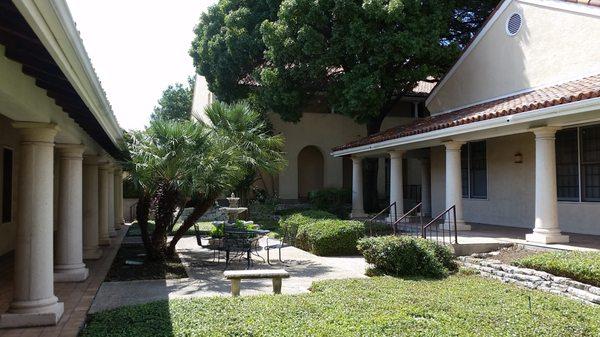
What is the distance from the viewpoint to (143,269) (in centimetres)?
1059

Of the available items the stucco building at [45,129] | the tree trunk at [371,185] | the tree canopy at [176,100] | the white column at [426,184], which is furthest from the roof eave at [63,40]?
the tree canopy at [176,100]

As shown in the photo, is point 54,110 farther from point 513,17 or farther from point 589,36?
point 513,17

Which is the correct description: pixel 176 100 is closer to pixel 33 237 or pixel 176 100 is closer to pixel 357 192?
pixel 357 192

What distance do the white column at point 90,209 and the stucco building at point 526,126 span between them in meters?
8.34

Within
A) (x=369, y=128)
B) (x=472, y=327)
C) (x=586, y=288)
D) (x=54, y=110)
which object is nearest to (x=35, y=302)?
(x=54, y=110)

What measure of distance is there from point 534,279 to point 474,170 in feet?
25.3

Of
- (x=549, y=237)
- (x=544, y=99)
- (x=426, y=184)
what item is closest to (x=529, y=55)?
(x=544, y=99)

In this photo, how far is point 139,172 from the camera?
32.8 feet

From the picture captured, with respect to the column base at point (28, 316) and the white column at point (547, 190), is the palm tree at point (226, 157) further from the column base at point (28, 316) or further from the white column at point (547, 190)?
the white column at point (547, 190)

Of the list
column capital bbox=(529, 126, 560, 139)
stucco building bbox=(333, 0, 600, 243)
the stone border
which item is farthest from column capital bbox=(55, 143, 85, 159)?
column capital bbox=(529, 126, 560, 139)

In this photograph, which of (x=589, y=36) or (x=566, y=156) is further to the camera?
(x=566, y=156)

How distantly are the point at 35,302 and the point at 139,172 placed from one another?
4.08 m

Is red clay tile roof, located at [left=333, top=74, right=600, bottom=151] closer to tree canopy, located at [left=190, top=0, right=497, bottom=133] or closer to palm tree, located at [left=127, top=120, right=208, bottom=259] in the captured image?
tree canopy, located at [left=190, top=0, right=497, bottom=133]

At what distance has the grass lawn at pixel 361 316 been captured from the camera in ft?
17.4
